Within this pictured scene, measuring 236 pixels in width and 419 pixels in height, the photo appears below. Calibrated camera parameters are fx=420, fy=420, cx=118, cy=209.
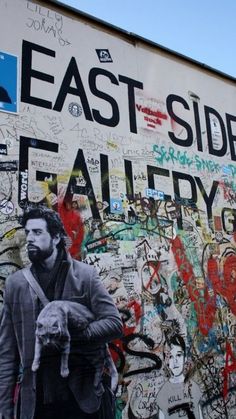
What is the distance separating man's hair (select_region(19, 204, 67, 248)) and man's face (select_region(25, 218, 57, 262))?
34mm

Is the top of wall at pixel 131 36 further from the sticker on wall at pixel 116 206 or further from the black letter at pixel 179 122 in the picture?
the sticker on wall at pixel 116 206

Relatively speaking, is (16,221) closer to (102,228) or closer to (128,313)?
(102,228)

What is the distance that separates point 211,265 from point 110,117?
6.31 feet

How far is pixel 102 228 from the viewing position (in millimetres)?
3875

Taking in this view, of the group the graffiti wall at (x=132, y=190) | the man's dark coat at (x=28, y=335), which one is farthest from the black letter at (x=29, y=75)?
the man's dark coat at (x=28, y=335)

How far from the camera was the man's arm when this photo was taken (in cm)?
318

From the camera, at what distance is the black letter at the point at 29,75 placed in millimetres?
3748

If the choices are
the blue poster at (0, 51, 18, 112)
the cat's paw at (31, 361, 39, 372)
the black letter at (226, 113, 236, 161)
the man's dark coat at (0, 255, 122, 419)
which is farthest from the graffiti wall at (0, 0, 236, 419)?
the cat's paw at (31, 361, 39, 372)

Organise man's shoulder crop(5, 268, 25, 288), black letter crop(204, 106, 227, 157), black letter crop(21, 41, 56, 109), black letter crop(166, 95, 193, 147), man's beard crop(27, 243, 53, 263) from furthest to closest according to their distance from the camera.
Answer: black letter crop(204, 106, 227, 157) < black letter crop(166, 95, 193, 147) < black letter crop(21, 41, 56, 109) < man's beard crop(27, 243, 53, 263) < man's shoulder crop(5, 268, 25, 288)

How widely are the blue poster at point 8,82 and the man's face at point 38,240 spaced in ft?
3.31

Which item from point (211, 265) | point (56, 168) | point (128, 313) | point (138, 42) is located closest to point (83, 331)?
point (128, 313)

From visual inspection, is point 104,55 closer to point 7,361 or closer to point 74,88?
point 74,88

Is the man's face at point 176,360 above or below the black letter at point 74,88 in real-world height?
below

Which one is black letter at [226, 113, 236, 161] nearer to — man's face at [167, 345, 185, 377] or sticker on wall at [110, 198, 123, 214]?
sticker on wall at [110, 198, 123, 214]
